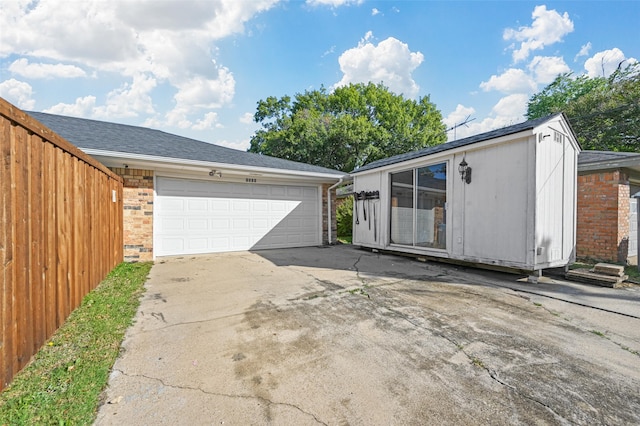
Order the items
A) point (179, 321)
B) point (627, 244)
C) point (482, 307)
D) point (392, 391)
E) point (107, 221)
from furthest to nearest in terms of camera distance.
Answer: point (627, 244)
point (107, 221)
point (482, 307)
point (179, 321)
point (392, 391)

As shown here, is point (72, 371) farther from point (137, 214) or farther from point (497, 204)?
point (497, 204)

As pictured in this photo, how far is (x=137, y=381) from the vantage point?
198 centimetres

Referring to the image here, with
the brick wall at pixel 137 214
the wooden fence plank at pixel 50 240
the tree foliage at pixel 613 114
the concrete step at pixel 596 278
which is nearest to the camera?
the wooden fence plank at pixel 50 240

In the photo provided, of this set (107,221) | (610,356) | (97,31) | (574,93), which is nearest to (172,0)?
(97,31)

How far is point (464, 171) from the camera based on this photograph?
5707mm

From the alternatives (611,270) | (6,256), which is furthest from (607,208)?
(6,256)

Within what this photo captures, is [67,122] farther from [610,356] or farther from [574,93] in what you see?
[574,93]

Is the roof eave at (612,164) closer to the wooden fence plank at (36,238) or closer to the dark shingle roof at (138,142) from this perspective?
the dark shingle roof at (138,142)

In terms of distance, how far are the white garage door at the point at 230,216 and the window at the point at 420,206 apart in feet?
10.6

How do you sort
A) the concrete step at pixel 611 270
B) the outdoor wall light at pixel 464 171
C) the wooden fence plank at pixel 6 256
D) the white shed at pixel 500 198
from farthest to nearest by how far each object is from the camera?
the outdoor wall light at pixel 464 171 < the white shed at pixel 500 198 < the concrete step at pixel 611 270 < the wooden fence plank at pixel 6 256

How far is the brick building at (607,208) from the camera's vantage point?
629 cm

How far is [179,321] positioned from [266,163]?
6147 mm

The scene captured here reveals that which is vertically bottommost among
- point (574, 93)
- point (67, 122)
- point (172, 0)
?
point (67, 122)

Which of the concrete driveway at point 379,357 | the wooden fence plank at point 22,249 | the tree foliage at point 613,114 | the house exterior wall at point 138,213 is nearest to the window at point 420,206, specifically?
the concrete driveway at point 379,357
